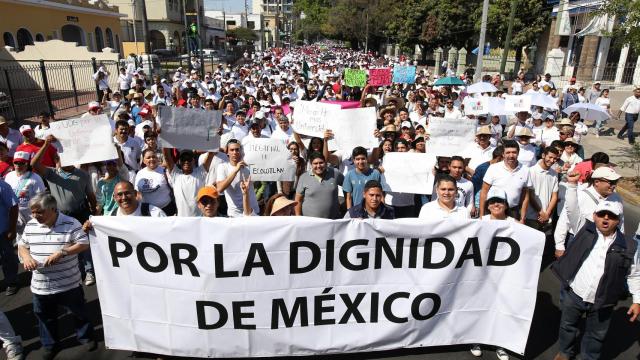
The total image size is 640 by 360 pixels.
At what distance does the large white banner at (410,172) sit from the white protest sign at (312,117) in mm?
1302

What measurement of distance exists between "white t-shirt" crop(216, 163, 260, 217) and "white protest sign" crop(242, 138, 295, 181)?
0.49 feet

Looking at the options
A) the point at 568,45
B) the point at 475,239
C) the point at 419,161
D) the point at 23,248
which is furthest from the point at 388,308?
the point at 568,45

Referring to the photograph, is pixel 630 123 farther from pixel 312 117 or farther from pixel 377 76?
pixel 312 117

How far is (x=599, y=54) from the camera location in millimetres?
27172

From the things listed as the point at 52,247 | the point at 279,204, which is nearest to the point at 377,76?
the point at 279,204

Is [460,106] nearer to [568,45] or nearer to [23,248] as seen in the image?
[23,248]

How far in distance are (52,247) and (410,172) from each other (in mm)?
3600

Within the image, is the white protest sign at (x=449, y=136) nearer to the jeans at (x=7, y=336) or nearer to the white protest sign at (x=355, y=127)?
the white protest sign at (x=355, y=127)

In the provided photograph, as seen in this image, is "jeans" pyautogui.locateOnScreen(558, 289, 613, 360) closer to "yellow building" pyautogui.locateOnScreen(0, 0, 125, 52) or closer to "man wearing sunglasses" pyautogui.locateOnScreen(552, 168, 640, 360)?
"man wearing sunglasses" pyautogui.locateOnScreen(552, 168, 640, 360)

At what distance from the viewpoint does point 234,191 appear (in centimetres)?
499

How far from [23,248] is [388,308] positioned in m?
3.09

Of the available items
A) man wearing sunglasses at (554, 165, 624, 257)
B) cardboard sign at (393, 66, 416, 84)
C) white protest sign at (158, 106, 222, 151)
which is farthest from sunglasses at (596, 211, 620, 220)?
cardboard sign at (393, 66, 416, 84)

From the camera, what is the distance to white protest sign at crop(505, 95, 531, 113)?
8.48 metres

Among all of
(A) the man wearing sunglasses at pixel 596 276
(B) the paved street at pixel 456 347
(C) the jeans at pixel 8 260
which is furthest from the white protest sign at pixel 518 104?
(C) the jeans at pixel 8 260
